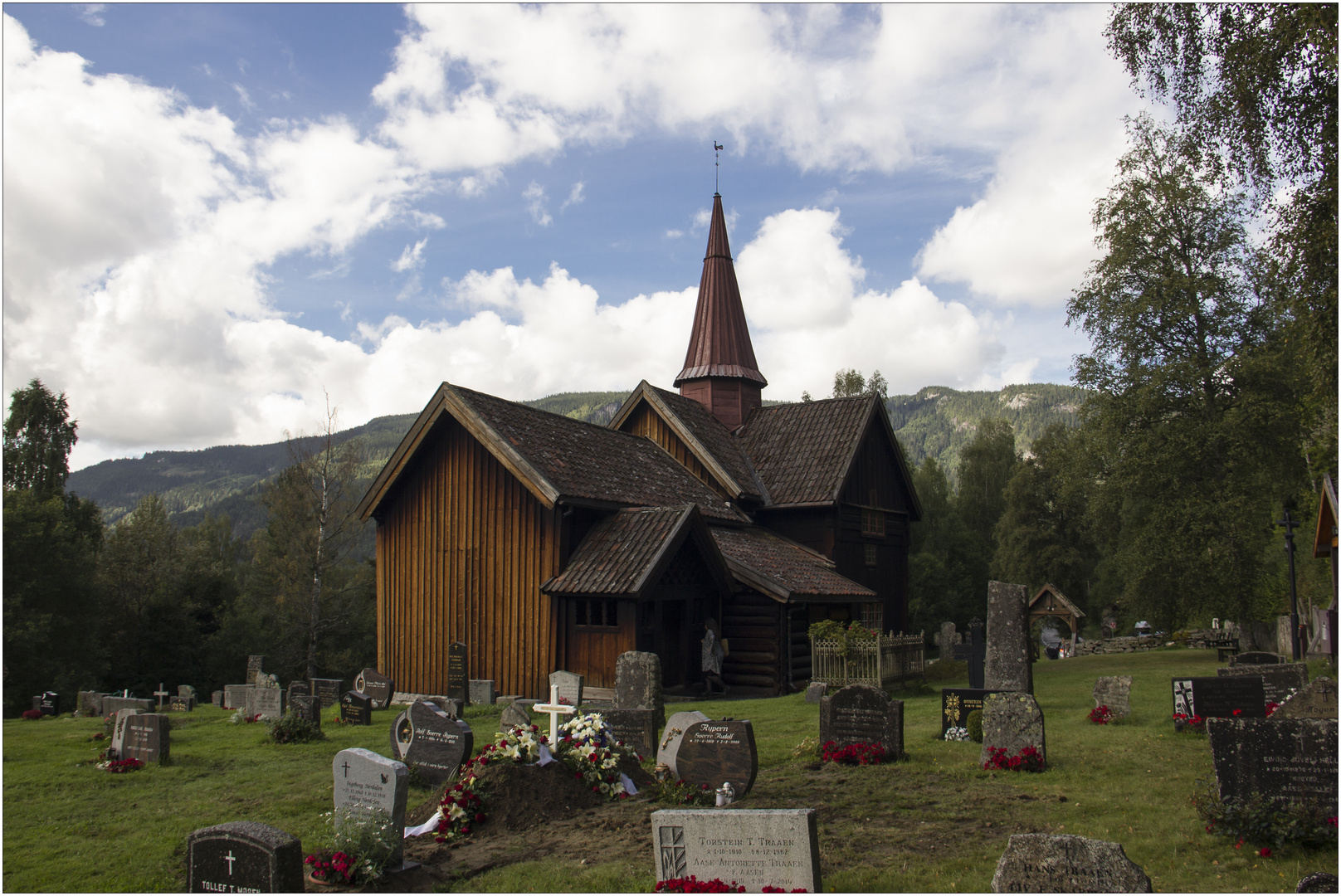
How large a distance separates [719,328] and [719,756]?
22.4 metres

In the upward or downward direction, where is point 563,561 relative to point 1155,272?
downward

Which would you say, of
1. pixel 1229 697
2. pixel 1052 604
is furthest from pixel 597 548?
pixel 1052 604

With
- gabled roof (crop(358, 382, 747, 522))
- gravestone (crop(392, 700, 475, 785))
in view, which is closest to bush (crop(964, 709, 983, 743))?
gravestone (crop(392, 700, 475, 785))

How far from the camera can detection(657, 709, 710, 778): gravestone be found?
10.1 m

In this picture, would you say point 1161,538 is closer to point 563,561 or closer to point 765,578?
point 765,578

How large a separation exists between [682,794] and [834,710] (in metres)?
3.23

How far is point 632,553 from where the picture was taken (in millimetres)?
18078

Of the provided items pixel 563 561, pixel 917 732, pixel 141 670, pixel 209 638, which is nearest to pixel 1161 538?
pixel 917 732

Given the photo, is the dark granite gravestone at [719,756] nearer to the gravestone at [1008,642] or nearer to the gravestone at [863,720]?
the gravestone at [863,720]

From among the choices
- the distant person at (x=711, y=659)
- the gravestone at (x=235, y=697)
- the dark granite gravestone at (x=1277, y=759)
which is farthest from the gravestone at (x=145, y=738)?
the dark granite gravestone at (x=1277, y=759)

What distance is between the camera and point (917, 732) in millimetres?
13586

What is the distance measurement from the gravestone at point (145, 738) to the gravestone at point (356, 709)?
3.93 meters

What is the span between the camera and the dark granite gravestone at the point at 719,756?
30.8ft

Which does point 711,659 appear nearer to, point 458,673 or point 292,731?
point 458,673
